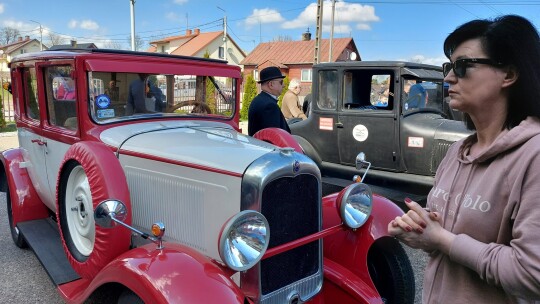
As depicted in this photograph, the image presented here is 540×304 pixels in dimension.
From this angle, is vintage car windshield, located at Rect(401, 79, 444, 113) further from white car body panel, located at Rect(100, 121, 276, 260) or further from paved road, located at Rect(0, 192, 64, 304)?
paved road, located at Rect(0, 192, 64, 304)

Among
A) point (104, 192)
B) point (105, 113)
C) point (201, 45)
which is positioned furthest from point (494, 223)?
point (201, 45)

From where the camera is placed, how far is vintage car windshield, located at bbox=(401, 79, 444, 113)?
5463mm

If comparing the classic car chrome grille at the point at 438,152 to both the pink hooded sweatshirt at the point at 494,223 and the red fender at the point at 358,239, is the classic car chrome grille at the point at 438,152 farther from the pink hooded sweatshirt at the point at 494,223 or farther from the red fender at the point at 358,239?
the pink hooded sweatshirt at the point at 494,223

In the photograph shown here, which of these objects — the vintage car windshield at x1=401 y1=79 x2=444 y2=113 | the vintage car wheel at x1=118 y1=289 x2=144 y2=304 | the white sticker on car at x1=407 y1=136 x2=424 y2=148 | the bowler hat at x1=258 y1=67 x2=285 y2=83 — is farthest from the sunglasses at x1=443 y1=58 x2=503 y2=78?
the vintage car windshield at x1=401 y1=79 x2=444 y2=113

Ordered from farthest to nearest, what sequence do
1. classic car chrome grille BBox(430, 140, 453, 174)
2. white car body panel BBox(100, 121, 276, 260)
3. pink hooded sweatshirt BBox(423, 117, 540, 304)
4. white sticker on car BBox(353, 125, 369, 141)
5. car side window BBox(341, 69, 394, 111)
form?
1. car side window BBox(341, 69, 394, 111)
2. white sticker on car BBox(353, 125, 369, 141)
3. classic car chrome grille BBox(430, 140, 453, 174)
4. white car body panel BBox(100, 121, 276, 260)
5. pink hooded sweatshirt BBox(423, 117, 540, 304)

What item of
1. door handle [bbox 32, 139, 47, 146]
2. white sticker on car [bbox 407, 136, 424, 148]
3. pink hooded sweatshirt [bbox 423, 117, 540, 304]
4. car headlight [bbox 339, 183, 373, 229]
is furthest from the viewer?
white sticker on car [bbox 407, 136, 424, 148]

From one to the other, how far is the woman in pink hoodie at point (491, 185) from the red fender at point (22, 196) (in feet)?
11.8

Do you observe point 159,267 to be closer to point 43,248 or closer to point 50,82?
point 43,248

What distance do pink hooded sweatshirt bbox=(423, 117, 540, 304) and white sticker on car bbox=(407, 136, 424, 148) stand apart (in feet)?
13.4

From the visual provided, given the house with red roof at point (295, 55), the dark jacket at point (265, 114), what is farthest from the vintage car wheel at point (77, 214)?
the house with red roof at point (295, 55)

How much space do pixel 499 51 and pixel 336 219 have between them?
1788 millimetres

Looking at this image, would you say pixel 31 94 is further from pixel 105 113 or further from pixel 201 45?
pixel 201 45

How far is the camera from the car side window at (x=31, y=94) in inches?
142

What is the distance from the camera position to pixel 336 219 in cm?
281
